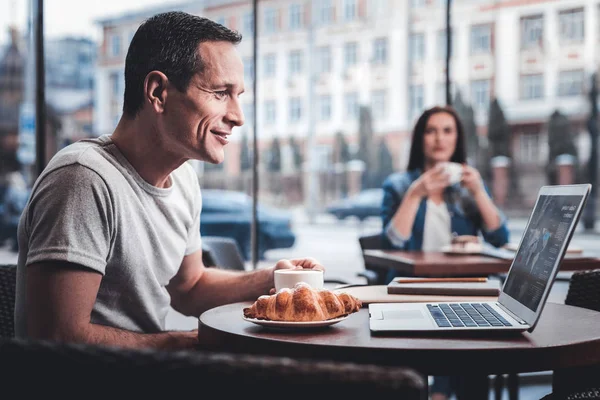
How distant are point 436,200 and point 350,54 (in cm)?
752

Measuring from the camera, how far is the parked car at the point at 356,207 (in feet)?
31.9

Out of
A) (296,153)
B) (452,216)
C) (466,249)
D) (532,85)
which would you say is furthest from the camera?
(532,85)

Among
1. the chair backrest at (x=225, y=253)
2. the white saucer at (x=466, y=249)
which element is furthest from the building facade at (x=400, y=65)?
the chair backrest at (x=225, y=253)

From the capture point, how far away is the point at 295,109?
8289mm

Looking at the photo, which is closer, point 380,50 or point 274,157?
point 274,157

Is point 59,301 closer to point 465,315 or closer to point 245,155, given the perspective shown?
point 465,315

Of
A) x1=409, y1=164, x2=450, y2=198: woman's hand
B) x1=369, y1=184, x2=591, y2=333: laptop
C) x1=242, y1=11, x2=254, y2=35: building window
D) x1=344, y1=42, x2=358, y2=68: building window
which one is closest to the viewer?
x1=369, y1=184, x2=591, y2=333: laptop

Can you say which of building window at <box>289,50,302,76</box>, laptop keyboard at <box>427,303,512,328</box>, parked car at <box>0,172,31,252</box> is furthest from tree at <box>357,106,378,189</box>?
laptop keyboard at <box>427,303,512,328</box>

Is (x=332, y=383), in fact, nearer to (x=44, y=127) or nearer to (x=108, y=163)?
(x=108, y=163)

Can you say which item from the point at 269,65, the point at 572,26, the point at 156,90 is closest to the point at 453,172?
the point at 156,90

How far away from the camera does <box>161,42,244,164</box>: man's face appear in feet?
5.09

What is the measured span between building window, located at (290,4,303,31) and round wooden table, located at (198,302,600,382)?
7.58m

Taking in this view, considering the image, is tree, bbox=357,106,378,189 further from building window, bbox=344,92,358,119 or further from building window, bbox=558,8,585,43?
building window, bbox=558,8,585,43

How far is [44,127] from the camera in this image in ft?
12.6
